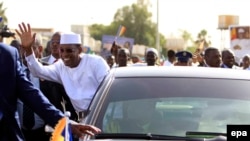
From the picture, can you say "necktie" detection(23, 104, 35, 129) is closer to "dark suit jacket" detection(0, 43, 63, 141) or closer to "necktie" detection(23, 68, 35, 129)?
"necktie" detection(23, 68, 35, 129)

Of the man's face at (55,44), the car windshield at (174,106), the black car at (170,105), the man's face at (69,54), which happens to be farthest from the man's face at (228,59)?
the car windshield at (174,106)

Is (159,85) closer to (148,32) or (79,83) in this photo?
(79,83)

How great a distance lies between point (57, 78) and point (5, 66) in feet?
8.70

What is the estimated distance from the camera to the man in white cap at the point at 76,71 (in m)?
6.16

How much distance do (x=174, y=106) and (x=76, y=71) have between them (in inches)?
74.1

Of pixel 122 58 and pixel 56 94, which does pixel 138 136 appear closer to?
pixel 56 94

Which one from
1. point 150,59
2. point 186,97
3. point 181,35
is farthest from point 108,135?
point 181,35

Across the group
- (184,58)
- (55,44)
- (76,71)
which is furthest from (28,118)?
(184,58)

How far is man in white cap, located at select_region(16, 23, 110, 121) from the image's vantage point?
6160 mm

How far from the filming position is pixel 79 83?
625 cm

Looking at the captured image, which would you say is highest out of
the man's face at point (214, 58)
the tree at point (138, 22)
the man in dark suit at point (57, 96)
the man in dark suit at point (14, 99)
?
the man in dark suit at point (14, 99)

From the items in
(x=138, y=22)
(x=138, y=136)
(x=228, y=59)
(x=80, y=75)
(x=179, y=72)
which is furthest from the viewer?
(x=138, y=22)

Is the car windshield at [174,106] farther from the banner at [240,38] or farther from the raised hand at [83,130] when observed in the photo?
the banner at [240,38]

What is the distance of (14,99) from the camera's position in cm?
386
